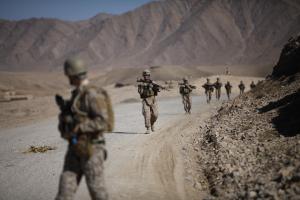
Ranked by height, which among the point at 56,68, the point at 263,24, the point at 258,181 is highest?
the point at 263,24

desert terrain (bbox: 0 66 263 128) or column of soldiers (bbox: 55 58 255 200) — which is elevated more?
desert terrain (bbox: 0 66 263 128)

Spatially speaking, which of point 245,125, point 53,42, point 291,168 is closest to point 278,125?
point 245,125

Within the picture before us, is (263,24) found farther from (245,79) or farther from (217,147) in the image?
(217,147)

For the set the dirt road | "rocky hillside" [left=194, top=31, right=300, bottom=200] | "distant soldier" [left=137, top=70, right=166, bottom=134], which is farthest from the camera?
"distant soldier" [left=137, top=70, right=166, bottom=134]

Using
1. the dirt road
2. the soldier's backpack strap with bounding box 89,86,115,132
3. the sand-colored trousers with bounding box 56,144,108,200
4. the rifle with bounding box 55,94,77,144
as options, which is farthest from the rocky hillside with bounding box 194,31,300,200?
the rifle with bounding box 55,94,77,144

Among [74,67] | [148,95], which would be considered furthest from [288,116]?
[74,67]

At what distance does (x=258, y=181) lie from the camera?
6770 mm

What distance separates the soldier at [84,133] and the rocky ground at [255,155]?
2410 mm

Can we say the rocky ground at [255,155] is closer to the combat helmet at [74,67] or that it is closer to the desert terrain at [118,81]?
the combat helmet at [74,67]

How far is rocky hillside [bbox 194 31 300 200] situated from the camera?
6500mm

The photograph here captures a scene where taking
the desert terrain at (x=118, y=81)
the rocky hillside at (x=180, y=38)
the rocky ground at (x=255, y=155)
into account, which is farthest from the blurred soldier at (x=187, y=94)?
the rocky hillside at (x=180, y=38)

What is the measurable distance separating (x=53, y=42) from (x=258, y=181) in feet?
654

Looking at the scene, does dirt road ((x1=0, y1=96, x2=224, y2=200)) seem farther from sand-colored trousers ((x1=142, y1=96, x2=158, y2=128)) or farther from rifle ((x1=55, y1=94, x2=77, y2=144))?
rifle ((x1=55, y1=94, x2=77, y2=144))

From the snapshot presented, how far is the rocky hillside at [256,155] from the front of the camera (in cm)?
650
